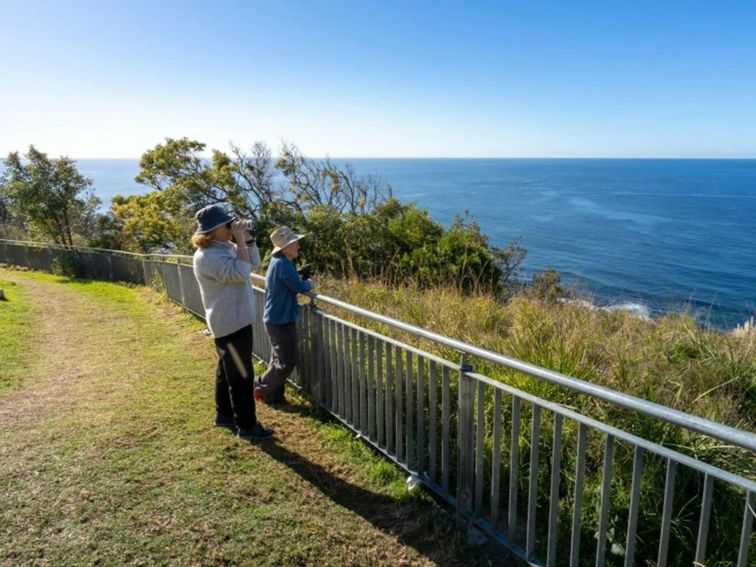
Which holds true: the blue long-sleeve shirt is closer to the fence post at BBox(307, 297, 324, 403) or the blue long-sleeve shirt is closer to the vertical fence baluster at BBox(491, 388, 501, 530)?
the fence post at BBox(307, 297, 324, 403)

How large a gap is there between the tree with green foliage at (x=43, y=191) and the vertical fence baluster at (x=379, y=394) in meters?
28.5

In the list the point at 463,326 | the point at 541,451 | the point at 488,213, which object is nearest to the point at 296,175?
the point at 463,326

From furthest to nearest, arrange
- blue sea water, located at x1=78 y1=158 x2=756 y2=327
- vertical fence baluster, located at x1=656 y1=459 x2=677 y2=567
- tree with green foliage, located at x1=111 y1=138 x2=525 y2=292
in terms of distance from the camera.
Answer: blue sea water, located at x1=78 y1=158 x2=756 y2=327, tree with green foliage, located at x1=111 y1=138 x2=525 y2=292, vertical fence baluster, located at x1=656 y1=459 x2=677 y2=567

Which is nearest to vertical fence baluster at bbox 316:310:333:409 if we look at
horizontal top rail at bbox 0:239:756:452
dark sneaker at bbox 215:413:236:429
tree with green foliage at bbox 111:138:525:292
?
dark sneaker at bbox 215:413:236:429

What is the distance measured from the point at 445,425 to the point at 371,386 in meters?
0.87

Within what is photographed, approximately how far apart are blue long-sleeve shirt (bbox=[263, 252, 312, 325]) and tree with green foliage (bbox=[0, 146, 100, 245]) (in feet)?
89.4

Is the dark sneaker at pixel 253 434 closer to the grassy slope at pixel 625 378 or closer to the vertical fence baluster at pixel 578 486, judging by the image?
the grassy slope at pixel 625 378

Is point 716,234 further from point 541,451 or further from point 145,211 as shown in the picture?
point 541,451

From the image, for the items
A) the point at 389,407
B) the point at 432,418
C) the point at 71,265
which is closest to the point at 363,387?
the point at 389,407

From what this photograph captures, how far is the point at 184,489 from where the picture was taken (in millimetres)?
3449

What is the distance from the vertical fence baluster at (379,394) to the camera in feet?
11.9

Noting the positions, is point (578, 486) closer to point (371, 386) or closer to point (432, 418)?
point (432, 418)

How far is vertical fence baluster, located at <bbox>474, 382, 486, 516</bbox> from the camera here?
2764 millimetres

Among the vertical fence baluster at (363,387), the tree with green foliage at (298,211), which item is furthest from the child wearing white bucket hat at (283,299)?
the tree with green foliage at (298,211)
